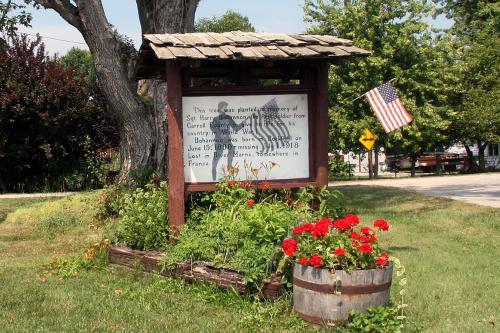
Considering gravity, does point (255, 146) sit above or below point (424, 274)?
above

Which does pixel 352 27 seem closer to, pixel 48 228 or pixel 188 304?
pixel 48 228

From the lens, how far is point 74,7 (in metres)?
12.7

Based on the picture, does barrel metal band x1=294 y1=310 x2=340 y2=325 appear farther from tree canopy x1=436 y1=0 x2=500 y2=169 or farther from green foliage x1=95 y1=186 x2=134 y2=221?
tree canopy x1=436 y1=0 x2=500 y2=169

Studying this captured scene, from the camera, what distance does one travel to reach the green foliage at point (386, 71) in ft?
93.2

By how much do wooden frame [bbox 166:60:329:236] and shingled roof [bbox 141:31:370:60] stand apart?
0.24m

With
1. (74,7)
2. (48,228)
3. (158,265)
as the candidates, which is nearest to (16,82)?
(74,7)

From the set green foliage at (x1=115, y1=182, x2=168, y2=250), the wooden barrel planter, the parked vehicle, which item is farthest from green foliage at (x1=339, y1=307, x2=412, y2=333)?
the parked vehicle

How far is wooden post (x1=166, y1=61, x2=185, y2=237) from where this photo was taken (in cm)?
682

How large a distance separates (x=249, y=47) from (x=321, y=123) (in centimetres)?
120

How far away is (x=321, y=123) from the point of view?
7.01 m

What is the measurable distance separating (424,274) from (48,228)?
25.0ft

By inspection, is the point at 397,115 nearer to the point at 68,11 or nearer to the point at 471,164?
the point at 68,11

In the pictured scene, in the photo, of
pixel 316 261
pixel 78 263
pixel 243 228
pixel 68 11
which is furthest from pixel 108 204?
pixel 316 261

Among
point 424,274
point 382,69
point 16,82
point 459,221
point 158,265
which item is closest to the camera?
point 158,265
